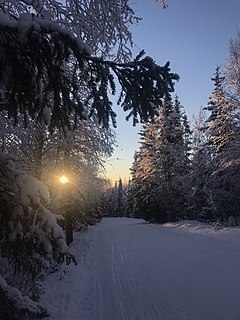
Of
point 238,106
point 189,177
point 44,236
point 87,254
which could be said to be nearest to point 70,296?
point 44,236

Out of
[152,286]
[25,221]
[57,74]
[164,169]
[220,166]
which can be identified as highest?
[164,169]

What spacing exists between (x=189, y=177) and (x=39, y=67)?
89.6 ft

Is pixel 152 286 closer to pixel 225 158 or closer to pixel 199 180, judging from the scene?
pixel 225 158

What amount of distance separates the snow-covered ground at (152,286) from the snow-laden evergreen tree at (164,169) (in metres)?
20.2

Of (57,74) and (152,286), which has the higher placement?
(57,74)

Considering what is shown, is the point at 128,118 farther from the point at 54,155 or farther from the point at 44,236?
the point at 54,155

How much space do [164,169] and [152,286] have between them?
27127 millimetres

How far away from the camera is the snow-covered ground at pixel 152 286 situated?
698 cm

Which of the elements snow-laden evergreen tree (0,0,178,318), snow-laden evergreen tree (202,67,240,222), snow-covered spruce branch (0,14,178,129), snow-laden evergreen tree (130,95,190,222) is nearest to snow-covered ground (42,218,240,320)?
snow-laden evergreen tree (0,0,178,318)

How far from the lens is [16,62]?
4.05 meters

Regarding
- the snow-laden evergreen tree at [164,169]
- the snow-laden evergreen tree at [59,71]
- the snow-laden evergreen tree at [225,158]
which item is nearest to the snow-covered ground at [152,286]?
the snow-laden evergreen tree at [59,71]

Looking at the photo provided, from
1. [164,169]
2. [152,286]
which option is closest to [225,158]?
[152,286]

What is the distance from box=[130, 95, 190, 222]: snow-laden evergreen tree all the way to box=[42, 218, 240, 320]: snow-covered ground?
2023cm

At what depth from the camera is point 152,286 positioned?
9.01m
